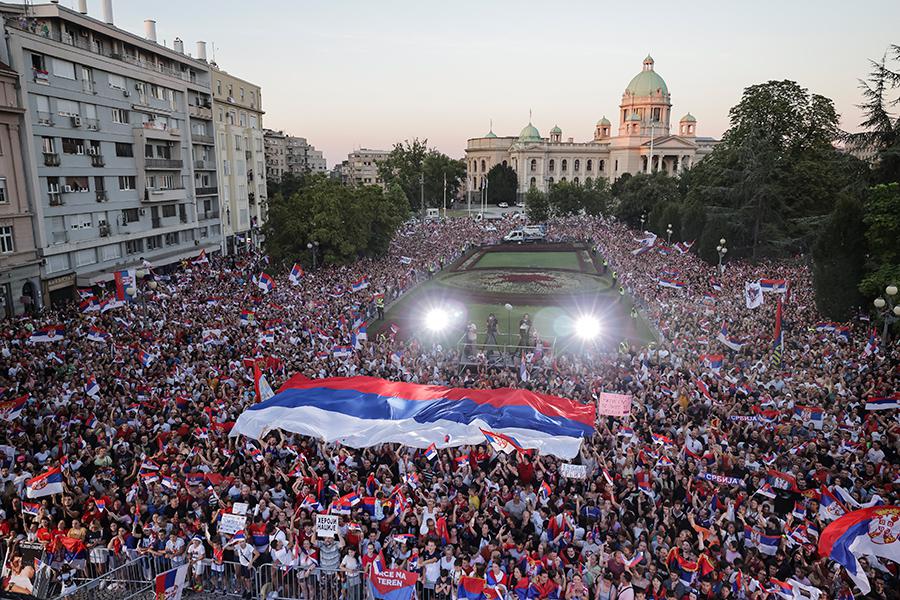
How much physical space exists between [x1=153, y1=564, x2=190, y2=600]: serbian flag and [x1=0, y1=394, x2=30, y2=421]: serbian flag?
24.1 ft

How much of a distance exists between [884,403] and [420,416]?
1022 centimetres

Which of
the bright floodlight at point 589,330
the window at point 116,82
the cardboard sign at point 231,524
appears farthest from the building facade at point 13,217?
the bright floodlight at point 589,330

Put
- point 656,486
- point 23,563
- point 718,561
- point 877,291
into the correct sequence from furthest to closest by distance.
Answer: point 877,291, point 656,486, point 23,563, point 718,561

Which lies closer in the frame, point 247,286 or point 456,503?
point 456,503

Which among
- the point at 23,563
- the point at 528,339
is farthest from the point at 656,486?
the point at 528,339

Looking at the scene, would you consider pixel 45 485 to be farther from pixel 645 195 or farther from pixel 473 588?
pixel 645 195

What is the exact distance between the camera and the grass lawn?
51.0 meters

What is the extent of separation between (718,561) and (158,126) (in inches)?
1679

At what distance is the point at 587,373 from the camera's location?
18516 mm

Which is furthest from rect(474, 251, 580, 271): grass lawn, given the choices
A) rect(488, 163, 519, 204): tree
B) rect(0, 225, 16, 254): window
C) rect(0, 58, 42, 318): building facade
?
rect(488, 163, 519, 204): tree

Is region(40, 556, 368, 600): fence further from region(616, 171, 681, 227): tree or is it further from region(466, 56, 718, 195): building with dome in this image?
region(466, 56, 718, 195): building with dome

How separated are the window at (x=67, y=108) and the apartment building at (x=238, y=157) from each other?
1604cm

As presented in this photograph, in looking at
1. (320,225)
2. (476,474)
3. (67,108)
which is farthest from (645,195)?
(476,474)

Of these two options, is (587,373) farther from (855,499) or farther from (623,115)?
(623,115)
